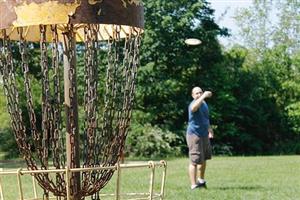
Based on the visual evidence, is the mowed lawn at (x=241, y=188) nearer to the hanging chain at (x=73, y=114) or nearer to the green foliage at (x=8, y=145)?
the hanging chain at (x=73, y=114)

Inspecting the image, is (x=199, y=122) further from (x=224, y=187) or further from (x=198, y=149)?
(x=224, y=187)

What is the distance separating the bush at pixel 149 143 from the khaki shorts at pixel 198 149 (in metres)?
18.2

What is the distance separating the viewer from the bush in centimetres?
2973

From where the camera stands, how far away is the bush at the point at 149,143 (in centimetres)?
2973

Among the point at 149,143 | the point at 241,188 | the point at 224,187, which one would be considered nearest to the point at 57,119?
the point at 241,188

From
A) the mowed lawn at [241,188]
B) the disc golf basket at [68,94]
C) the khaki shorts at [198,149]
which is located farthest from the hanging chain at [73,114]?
the khaki shorts at [198,149]

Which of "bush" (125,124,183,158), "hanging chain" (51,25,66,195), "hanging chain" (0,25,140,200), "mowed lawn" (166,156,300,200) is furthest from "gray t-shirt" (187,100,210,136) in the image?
"bush" (125,124,183,158)

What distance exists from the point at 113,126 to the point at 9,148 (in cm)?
2786

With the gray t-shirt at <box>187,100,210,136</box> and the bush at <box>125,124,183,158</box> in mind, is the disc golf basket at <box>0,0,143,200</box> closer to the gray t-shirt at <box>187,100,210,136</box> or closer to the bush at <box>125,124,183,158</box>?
the gray t-shirt at <box>187,100,210,136</box>

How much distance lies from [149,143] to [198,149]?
1917 cm

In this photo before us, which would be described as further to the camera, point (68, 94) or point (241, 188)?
point (241, 188)

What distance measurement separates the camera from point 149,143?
98.0 ft

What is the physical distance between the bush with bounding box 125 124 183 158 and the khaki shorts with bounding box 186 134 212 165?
59.8ft

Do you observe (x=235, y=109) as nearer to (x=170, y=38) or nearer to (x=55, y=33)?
(x=170, y=38)
